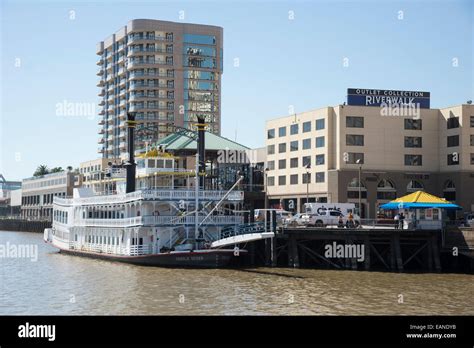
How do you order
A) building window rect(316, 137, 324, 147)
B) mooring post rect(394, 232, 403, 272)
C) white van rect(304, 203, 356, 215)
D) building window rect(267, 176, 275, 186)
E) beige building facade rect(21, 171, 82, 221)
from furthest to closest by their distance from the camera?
beige building facade rect(21, 171, 82, 221), building window rect(267, 176, 275, 186), building window rect(316, 137, 324, 147), white van rect(304, 203, 356, 215), mooring post rect(394, 232, 403, 272)

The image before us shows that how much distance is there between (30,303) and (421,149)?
213 ft

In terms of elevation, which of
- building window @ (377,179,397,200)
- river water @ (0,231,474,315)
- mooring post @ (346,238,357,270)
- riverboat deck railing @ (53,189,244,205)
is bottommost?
river water @ (0,231,474,315)

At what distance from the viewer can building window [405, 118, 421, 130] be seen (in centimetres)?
8856

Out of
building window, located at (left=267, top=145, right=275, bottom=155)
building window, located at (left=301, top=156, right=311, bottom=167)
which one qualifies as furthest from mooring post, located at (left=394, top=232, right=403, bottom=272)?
building window, located at (left=267, top=145, right=275, bottom=155)

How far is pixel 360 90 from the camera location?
289 ft

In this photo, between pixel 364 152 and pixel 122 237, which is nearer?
pixel 122 237

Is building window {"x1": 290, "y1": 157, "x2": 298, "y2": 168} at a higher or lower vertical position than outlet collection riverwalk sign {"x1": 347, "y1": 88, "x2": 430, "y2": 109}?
lower

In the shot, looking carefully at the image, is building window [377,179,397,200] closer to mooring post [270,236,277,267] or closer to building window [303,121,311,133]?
building window [303,121,311,133]

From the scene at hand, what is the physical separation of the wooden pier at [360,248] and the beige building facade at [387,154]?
31152 millimetres

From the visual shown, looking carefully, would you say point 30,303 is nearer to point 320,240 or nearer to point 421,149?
point 320,240

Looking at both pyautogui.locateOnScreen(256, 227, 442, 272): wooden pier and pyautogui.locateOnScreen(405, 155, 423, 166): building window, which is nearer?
pyautogui.locateOnScreen(256, 227, 442, 272): wooden pier

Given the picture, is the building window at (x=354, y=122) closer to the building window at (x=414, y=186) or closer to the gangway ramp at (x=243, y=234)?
the building window at (x=414, y=186)

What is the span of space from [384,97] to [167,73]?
3160 inches
